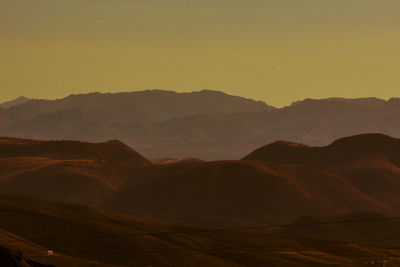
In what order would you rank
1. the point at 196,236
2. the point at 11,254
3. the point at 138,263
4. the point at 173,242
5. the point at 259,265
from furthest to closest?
the point at 196,236 → the point at 173,242 → the point at 259,265 → the point at 138,263 → the point at 11,254

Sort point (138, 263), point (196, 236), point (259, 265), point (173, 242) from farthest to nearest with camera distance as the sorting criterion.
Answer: point (196, 236)
point (173, 242)
point (259, 265)
point (138, 263)

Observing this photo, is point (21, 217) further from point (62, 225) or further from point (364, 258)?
point (364, 258)

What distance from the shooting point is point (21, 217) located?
185 meters

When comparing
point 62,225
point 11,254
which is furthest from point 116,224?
point 11,254

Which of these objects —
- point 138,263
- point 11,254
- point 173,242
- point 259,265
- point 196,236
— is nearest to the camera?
point 11,254

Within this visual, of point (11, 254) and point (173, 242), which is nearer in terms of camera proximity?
point (11, 254)

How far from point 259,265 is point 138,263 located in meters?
26.7

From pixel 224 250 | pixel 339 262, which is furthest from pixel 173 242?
pixel 339 262

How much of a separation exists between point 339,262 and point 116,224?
60320 millimetres

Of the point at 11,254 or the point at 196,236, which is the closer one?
the point at 11,254

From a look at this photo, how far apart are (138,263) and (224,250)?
3322 centimetres

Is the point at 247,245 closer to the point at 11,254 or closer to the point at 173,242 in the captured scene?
the point at 173,242

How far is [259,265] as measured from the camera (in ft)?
525

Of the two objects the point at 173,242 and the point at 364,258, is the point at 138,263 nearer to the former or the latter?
the point at 173,242
